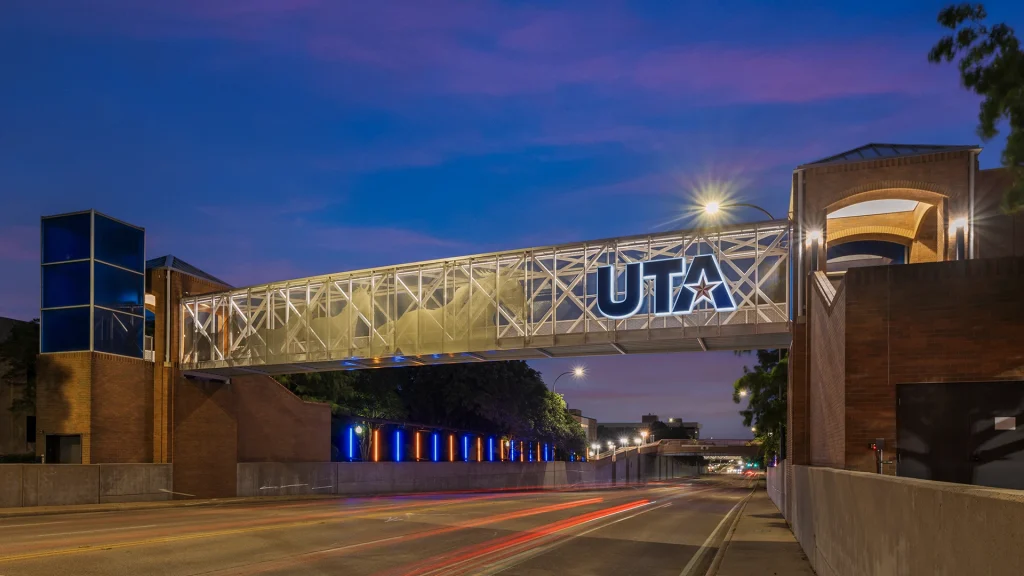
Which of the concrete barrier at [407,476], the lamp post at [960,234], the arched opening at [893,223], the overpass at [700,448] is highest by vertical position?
the arched opening at [893,223]

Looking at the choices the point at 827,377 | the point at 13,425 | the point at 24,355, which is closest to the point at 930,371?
the point at 827,377

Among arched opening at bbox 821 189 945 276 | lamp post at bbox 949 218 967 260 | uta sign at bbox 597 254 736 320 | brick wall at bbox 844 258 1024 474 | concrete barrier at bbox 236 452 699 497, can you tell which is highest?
arched opening at bbox 821 189 945 276

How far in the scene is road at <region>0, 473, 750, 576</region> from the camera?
1345 centimetres

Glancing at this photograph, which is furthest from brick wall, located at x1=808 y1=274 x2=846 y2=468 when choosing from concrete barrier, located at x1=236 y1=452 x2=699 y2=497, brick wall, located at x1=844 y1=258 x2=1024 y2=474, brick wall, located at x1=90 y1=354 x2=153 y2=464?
concrete barrier, located at x1=236 y1=452 x2=699 y2=497

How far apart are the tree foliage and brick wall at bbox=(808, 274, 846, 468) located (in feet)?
135

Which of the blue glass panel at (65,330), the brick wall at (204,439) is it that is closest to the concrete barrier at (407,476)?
the brick wall at (204,439)

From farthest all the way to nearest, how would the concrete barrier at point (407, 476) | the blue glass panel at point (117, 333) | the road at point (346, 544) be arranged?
the concrete barrier at point (407, 476) → the blue glass panel at point (117, 333) → the road at point (346, 544)

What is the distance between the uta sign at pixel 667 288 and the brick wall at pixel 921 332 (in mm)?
12863

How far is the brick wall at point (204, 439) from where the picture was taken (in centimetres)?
3572

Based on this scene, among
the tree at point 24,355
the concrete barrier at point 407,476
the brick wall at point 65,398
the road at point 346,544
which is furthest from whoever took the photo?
the concrete barrier at point 407,476

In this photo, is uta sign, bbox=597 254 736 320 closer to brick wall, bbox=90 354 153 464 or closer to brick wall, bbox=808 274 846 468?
brick wall, bbox=808 274 846 468

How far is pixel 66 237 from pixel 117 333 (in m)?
4.49

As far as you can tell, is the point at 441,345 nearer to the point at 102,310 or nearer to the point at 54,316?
the point at 102,310

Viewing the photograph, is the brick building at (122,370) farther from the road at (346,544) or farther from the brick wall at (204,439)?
the road at (346,544)
